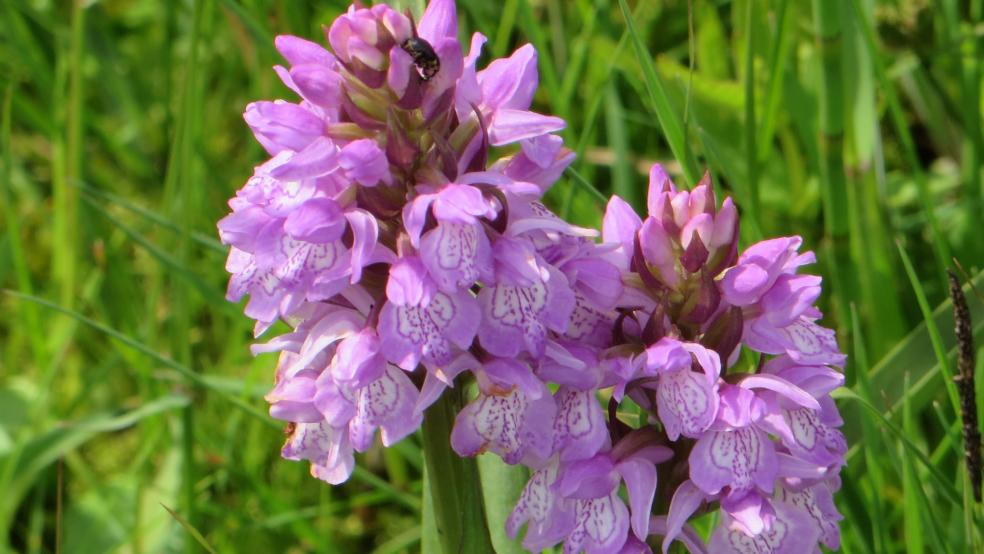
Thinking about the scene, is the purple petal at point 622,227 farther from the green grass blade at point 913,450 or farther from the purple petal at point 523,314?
the green grass blade at point 913,450

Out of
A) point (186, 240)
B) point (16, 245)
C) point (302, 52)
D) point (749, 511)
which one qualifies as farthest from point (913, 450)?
point (16, 245)

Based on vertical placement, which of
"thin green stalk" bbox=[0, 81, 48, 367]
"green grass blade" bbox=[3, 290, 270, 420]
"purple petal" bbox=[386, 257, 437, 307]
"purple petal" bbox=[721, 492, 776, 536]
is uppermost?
"purple petal" bbox=[386, 257, 437, 307]

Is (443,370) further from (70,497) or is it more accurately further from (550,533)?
(70,497)

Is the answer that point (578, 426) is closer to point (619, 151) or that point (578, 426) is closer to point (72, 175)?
point (619, 151)

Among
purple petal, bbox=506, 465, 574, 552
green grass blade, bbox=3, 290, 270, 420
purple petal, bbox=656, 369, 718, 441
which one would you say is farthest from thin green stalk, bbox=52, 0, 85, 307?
purple petal, bbox=656, 369, 718, 441

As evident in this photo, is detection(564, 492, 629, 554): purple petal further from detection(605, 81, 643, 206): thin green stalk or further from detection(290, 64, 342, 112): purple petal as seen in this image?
detection(605, 81, 643, 206): thin green stalk
